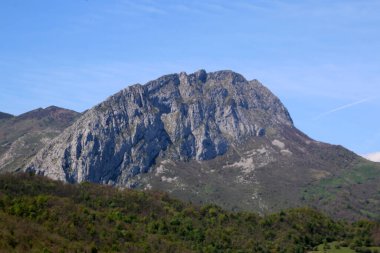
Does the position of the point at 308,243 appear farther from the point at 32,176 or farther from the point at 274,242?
the point at 32,176

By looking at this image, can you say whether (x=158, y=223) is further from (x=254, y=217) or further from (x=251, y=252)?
(x=254, y=217)

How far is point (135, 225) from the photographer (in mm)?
156750

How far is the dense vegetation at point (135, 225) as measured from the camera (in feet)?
402

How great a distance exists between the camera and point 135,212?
569 feet

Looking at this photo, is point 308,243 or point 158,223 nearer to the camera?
point 158,223

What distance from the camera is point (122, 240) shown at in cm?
13862

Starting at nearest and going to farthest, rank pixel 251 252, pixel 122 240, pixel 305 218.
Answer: pixel 122 240 → pixel 251 252 → pixel 305 218

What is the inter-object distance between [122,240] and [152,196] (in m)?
56.6

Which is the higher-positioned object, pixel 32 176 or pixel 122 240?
pixel 32 176

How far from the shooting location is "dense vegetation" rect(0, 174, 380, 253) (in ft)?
402

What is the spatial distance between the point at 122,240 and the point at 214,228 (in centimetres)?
3912

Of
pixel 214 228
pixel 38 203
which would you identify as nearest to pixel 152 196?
pixel 214 228

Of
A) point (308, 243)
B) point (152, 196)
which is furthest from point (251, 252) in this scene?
point (152, 196)

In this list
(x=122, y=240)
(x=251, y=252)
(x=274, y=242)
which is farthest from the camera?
(x=274, y=242)
